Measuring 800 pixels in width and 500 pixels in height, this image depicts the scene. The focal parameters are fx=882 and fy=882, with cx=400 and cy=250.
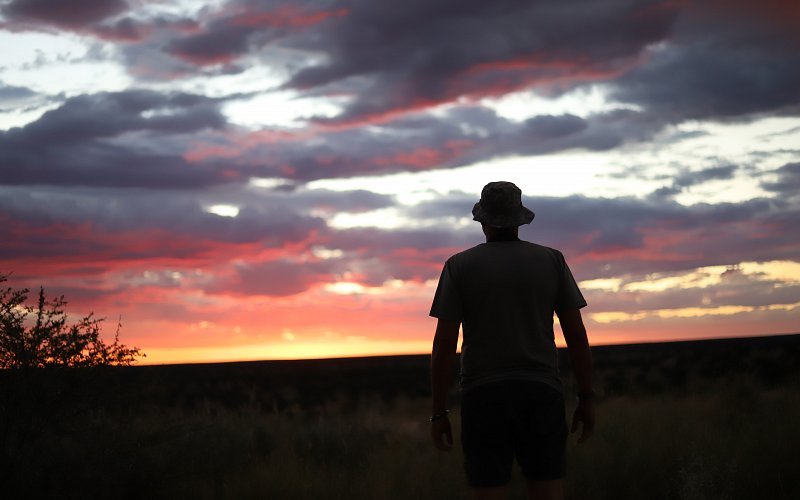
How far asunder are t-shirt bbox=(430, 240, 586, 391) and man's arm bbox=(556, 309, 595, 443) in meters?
0.19

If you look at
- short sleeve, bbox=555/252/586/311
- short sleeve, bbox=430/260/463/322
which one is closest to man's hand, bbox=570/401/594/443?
short sleeve, bbox=555/252/586/311

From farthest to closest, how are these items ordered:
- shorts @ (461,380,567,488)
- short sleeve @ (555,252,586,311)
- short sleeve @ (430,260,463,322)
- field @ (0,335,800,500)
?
field @ (0,335,800,500) < short sleeve @ (555,252,586,311) < short sleeve @ (430,260,463,322) < shorts @ (461,380,567,488)

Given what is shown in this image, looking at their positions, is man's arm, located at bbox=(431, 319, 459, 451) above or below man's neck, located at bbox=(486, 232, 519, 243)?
below

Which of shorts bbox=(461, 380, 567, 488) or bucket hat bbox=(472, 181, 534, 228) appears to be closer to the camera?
shorts bbox=(461, 380, 567, 488)

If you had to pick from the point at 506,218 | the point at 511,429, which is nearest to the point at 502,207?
the point at 506,218

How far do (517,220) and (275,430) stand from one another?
36.6ft

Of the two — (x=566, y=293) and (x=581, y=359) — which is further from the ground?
(x=566, y=293)

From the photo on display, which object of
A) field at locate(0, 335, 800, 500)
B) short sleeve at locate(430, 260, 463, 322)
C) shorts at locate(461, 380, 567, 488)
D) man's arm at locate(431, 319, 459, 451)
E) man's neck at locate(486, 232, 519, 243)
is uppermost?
man's neck at locate(486, 232, 519, 243)

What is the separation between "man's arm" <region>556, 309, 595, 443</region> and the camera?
4.91 meters

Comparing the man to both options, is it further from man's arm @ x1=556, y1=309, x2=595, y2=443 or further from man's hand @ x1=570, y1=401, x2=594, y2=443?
man's hand @ x1=570, y1=401, x2=594, y2=443

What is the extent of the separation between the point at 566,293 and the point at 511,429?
31.9 inches

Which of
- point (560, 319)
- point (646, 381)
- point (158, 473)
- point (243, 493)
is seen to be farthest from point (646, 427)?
point (646, 381)

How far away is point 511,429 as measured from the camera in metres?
4.61

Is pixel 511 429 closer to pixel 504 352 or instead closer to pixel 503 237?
pixel 504 352
